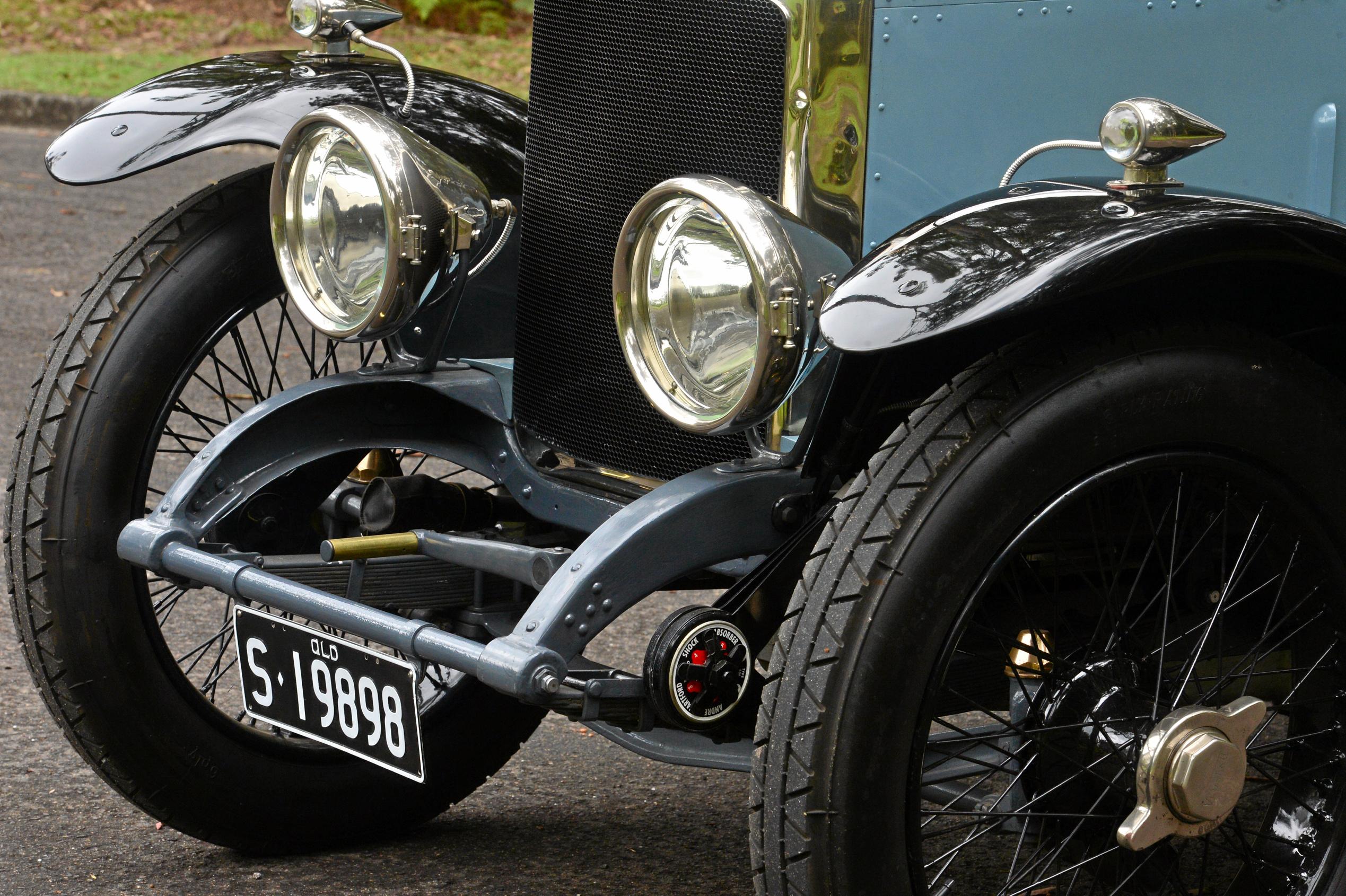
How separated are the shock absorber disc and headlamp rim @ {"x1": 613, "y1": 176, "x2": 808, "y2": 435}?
238mm

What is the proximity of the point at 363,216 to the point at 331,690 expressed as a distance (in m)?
0.69

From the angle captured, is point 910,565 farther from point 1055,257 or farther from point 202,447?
point 202,447

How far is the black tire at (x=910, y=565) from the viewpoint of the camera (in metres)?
1.64

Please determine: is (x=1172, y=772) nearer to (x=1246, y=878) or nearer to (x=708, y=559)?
(x=1246, y=878)

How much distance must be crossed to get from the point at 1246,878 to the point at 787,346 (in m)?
0.94

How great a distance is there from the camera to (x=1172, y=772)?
1.81m

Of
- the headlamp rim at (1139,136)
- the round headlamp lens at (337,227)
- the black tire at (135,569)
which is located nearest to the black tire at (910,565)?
the headlamp rim at (1139,136)

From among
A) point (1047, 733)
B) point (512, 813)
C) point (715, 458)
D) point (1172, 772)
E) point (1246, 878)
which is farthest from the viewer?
point (512, 813)

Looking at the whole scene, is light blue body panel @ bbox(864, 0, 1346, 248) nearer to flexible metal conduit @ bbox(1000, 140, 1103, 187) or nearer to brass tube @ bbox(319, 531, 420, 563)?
flexible metal conduit @ bbox(1000, 140, 1103, 187)

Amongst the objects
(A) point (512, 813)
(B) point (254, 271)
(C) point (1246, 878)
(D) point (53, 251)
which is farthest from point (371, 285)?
(D) point (53, 251)

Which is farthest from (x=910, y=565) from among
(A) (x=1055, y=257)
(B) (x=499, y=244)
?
(B) (x=499, y=244)

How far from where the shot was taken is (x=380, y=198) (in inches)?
90.0

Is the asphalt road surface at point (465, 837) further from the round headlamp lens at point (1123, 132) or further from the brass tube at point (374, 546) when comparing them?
the round headlamp lens at point (1123, 132)

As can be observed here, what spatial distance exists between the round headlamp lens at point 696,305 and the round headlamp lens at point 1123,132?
0.43 meters
